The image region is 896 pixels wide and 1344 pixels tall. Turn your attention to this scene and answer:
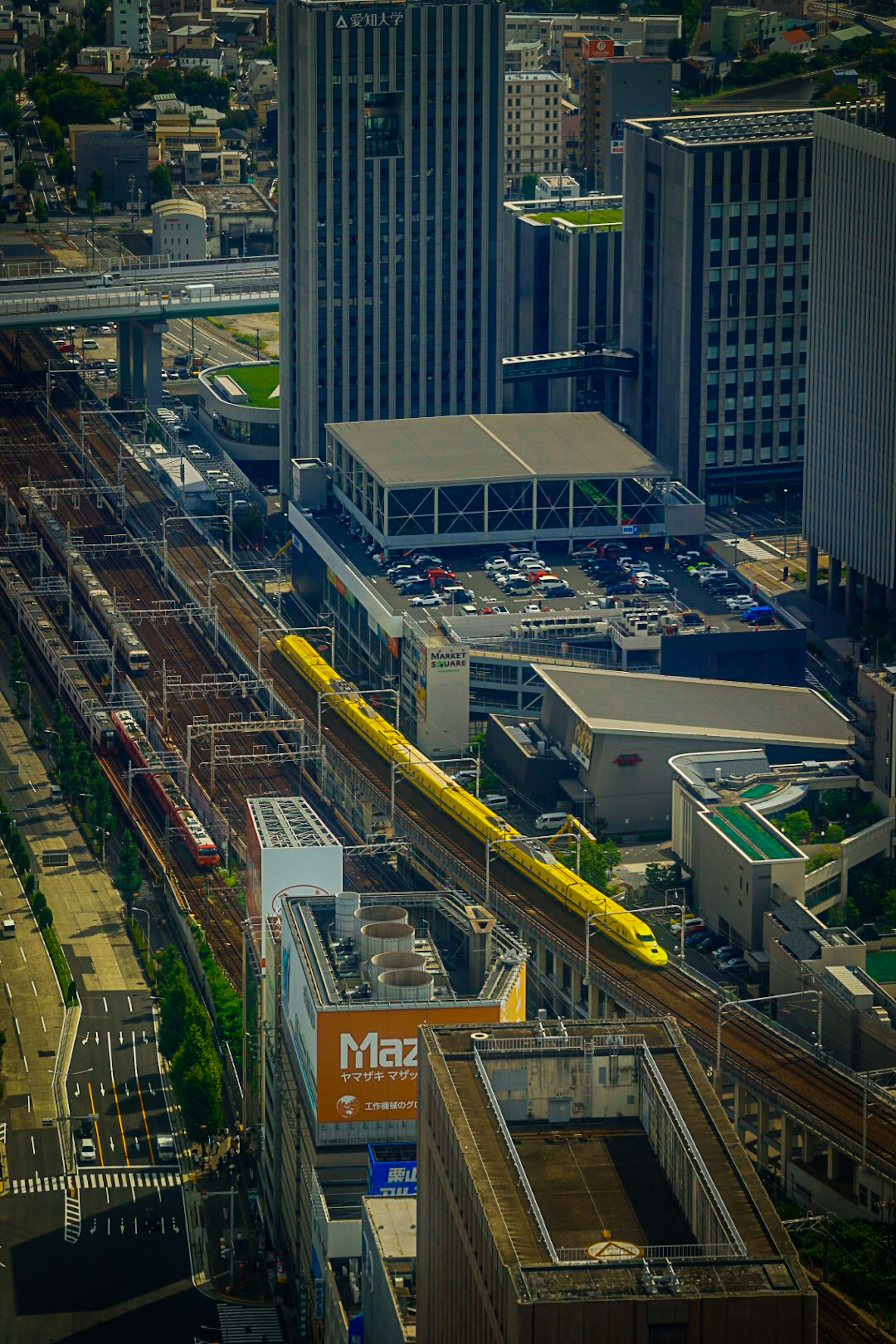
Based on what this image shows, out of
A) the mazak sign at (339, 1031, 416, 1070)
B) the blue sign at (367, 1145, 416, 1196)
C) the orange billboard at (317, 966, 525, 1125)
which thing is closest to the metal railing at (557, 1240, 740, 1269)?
the blue sign at (367, 1145, 416, 1196)

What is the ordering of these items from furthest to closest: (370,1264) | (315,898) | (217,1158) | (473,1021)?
(217,1158), (315,898), (473,1021), (370,1264)

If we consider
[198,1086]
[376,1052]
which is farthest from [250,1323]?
[198,1086]

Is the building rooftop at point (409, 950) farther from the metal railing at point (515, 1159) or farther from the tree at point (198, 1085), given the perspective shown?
the metal railing at point (515, 1159)

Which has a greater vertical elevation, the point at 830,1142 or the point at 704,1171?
the point at 704,1171

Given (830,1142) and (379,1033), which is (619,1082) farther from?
(830,1142)

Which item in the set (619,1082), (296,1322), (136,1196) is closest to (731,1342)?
(619,1082)

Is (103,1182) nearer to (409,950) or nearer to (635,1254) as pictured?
Answer: (409,950)

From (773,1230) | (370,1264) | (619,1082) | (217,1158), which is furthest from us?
(217,1158)
